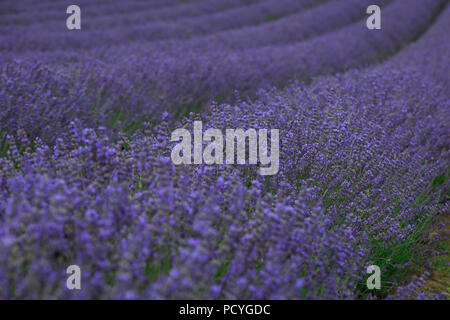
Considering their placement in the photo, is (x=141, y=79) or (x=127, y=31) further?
(x=127, y=31)

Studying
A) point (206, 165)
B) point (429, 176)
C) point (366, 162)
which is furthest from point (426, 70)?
point (206, 165)

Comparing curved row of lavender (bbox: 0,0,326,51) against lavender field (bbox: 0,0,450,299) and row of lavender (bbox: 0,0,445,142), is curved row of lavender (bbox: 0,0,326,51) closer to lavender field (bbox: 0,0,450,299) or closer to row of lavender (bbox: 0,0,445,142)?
lavender field (bbox: 0,0,450,299)

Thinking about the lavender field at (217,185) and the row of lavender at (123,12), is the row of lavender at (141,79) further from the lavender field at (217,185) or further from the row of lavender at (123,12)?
the row of lavender at (123,12)

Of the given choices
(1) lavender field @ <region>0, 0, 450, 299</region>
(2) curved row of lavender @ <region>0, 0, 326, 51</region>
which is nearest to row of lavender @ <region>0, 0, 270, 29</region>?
(2) curved row of lavender @ <region>0, 0, 326, 51</region>

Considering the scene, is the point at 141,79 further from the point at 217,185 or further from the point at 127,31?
the point at 127,31

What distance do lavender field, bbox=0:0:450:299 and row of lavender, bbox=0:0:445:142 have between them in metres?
0.02

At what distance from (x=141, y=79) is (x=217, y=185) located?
3352 millimetres

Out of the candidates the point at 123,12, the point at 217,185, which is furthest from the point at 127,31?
the point at 217,185

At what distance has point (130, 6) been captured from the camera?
12414 mm

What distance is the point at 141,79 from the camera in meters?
5.04

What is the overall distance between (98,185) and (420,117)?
11.3 ft

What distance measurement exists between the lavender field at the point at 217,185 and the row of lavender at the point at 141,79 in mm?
24
